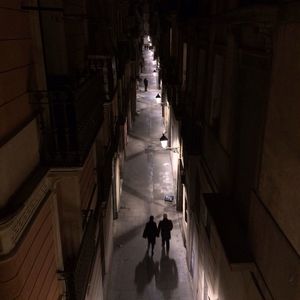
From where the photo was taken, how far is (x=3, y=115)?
4.29m

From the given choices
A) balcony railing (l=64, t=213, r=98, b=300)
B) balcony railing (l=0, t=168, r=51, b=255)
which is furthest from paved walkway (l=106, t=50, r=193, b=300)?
balcony railing (l=0, t=168, r=51, b=255)

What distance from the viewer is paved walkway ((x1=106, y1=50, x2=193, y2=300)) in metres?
12.7

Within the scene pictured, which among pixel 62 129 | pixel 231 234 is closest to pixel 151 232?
pixel 231 234

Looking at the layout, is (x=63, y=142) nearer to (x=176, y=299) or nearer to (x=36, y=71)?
(x=36, y=71)

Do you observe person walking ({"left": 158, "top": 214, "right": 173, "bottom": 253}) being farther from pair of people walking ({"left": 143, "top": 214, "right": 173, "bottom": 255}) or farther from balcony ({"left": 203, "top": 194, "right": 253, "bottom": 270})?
balcony ({"left": 203, "top": 194, "right": 253, "bottom": 270})

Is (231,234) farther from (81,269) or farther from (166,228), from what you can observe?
(166,228)

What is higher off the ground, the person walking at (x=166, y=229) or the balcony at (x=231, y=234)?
the balcony at (x=231, y=234)

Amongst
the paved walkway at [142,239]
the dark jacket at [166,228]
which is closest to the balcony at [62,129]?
the paved walkway at [142,239]

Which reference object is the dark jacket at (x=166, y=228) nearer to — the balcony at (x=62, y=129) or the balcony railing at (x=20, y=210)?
the balcony at (x=62, y=129)

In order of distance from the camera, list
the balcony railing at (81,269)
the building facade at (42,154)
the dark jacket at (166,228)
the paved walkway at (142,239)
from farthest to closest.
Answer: the dark jacket at (166,228) < the paved walkway at (142,239) < the balcony railing at (81,269) < the building facade at (42,154)

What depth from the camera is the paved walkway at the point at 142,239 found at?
12.7m

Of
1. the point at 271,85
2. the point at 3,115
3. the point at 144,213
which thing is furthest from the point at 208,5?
the point at 144,213

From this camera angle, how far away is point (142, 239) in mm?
15609

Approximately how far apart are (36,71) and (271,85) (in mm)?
3331
